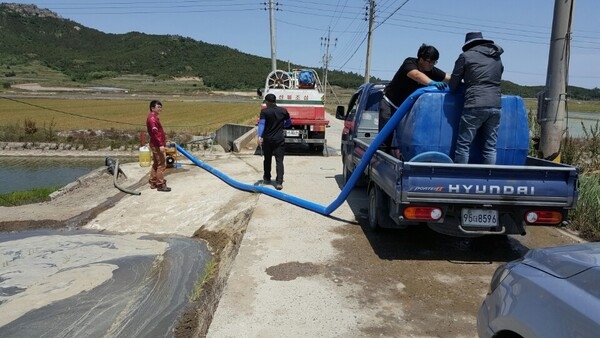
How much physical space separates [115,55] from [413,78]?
→ 165061mm

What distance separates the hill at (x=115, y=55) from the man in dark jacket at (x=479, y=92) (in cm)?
11088

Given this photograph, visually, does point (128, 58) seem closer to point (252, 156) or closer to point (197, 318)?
point (252, 156)

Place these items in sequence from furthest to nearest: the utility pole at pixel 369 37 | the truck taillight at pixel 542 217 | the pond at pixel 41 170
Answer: the utility pole at pixel 369 37
the pond at pixel 41 170
the truck taillight at pixel 542 217

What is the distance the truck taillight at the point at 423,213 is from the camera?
4609 millimetres

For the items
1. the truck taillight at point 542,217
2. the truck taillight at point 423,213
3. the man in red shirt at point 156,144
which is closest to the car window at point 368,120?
the truck taillight at point 423,213

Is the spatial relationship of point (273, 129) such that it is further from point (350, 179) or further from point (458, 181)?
point (458, 181)

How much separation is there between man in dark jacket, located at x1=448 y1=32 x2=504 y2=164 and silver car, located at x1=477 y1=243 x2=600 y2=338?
2.71 metres

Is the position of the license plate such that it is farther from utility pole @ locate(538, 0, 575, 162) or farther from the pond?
the pond

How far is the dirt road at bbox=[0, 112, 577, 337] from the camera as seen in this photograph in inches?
144

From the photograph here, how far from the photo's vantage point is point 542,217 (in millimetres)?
4734

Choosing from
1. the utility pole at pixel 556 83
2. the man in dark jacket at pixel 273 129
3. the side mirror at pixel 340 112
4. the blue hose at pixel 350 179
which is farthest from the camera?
the side mirror at pixel 340 112

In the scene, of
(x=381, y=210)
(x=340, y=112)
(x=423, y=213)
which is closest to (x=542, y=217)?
(x=423, y=213)

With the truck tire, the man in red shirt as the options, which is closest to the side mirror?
the man in red shirt

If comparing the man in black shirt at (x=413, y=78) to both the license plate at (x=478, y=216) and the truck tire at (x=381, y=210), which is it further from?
the license plate at (x=478, y=216)
